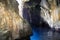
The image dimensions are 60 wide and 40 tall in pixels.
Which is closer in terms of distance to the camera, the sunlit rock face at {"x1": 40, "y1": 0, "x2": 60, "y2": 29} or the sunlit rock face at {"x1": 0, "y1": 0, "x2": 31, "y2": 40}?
the sunlit rock face at {"x1": 0, "y1": 0, "x2": 31, "y2": 40}

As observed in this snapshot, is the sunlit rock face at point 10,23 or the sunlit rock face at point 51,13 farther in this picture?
the sunlit rock face at point 51,13

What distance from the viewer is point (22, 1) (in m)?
9.74

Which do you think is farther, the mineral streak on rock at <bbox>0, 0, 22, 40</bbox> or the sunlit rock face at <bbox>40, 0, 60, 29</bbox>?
the sunlit rock face at <bbox>40, 0, 60, 29</bbox>

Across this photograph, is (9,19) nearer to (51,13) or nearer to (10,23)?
(10,23)

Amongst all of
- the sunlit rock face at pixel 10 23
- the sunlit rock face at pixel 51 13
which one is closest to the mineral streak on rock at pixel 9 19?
the sunlit rock face at pixel 10 23

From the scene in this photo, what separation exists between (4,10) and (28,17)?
18.8ft

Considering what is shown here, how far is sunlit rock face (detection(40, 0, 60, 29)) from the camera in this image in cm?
917

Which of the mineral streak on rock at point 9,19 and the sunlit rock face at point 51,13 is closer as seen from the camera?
the mineral streak on rock at point 9,19

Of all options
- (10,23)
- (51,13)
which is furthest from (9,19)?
(51,13)

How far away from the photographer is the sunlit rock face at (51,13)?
30.1 feet

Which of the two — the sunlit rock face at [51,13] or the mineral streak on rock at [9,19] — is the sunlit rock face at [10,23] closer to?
the mineral streak on rock at [9,19]

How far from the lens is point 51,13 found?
31.0 feet

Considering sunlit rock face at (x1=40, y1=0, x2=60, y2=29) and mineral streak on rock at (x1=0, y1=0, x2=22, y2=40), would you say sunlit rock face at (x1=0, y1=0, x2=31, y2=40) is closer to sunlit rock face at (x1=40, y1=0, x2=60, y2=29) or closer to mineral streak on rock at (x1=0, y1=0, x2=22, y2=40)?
mineral streak on rock at (x1=0, y1=0, x2=22, y2=40)

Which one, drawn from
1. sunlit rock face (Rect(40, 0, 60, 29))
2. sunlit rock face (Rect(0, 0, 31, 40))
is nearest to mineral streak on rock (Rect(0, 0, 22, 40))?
sunlit rock face (Rect(0, 0, 31, 40))
